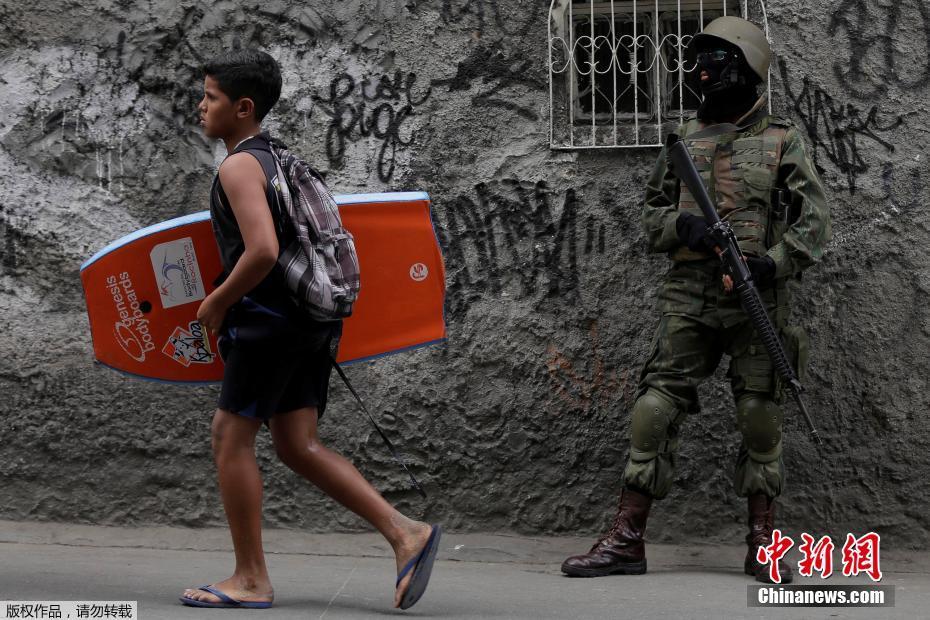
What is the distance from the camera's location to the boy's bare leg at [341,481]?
10.4 ft

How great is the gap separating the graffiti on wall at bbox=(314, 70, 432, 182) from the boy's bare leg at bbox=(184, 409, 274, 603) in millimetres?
1435

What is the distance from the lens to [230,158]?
312 centimetres

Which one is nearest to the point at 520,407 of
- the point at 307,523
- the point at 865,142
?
→ the point at 307,523

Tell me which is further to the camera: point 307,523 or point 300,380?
point 307,523

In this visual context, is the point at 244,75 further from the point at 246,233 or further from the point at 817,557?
the point at 817,557

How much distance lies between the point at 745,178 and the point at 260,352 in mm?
1630

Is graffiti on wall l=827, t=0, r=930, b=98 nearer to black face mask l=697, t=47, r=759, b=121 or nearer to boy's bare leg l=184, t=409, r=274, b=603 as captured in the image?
black face mask l=697, t=47, r=759, b=121

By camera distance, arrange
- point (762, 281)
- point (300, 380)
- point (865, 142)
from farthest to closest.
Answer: point (865, 142) < point (762, 281) < point (300, 380)

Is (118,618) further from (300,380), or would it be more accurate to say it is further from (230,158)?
(230,158)

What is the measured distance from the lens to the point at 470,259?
4297mm

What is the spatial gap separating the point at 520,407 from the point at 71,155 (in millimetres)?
1873

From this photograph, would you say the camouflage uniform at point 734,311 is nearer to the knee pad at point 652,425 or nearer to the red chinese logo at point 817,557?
the knee pad at point 652,425

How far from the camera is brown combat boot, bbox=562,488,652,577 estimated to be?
3803mm

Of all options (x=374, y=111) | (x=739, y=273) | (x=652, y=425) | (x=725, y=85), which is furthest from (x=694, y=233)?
(x=374, y=111)
